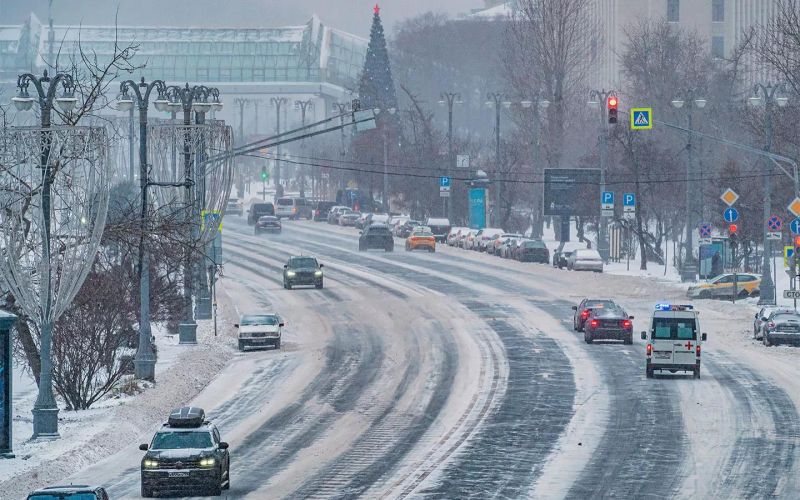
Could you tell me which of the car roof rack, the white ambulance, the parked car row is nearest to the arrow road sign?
the white ambulance

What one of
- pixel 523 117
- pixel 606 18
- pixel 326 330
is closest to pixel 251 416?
pixel 326 330

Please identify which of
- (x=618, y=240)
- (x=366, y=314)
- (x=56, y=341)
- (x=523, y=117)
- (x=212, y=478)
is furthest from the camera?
(x=523, y=117)

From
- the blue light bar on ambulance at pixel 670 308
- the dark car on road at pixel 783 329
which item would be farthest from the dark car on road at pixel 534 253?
the blue light bar on ambulance at pixel 670 308

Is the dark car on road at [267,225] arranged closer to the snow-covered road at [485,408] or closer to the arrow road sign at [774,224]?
the snow-covered road at [485,408]

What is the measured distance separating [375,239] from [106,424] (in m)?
60.0

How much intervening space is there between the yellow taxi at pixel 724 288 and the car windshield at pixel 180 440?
43.4 metres

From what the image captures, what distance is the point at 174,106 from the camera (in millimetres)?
48188

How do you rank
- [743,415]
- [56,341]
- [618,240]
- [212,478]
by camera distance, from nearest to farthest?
[212,478], [743,415], [56,341], [618,240]

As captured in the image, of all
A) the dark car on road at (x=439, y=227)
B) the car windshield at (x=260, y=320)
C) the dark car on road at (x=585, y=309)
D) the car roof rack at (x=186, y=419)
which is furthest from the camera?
the dark car on road at (x=439, y=227)

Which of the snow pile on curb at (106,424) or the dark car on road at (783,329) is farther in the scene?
the dark car on road at (783,329)

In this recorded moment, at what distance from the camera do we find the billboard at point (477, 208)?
107375 millimetres

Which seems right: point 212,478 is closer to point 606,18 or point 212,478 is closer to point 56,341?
point 56,341

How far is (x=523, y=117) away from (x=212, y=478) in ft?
289

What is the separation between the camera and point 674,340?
4409cm
